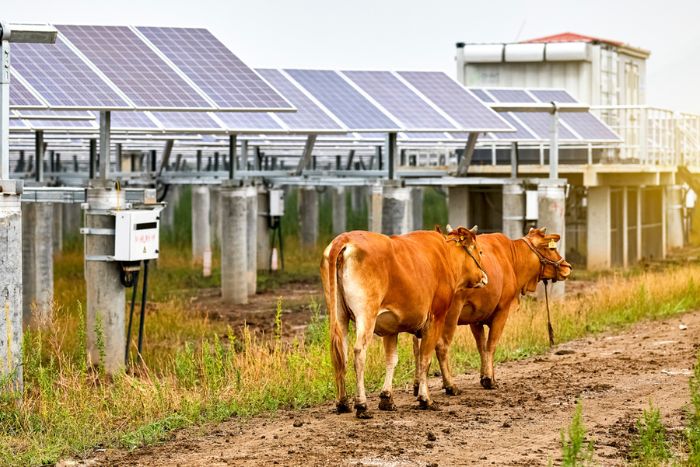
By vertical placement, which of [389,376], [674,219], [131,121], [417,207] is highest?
[131,121]

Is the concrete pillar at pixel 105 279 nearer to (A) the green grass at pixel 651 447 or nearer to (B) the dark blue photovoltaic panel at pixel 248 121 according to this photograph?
(A) the green grass at pixel 651 447

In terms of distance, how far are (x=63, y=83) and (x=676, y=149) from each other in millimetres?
22873

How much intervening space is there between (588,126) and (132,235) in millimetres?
21341

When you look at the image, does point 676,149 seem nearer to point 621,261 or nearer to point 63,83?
point 621,261

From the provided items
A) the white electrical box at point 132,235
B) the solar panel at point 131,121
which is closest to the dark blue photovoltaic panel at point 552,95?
the solar panel at point 131,121

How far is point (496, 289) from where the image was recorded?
13.6 m

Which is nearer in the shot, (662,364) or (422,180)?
(662,364)

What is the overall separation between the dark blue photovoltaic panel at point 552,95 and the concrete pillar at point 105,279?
2032cm

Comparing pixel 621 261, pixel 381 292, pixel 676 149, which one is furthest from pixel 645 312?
pixel 676 149

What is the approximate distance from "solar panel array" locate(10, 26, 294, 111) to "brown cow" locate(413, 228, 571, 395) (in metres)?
5.15

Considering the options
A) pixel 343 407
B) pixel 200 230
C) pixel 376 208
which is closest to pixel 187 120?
pixel 376 208

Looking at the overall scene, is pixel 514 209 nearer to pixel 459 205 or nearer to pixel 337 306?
pixel 459 205

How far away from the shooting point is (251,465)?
388 inches

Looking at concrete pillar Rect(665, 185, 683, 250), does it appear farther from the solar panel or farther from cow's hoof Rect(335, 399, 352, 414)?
cow's hoof Rect(335, 399, 352, 414)
